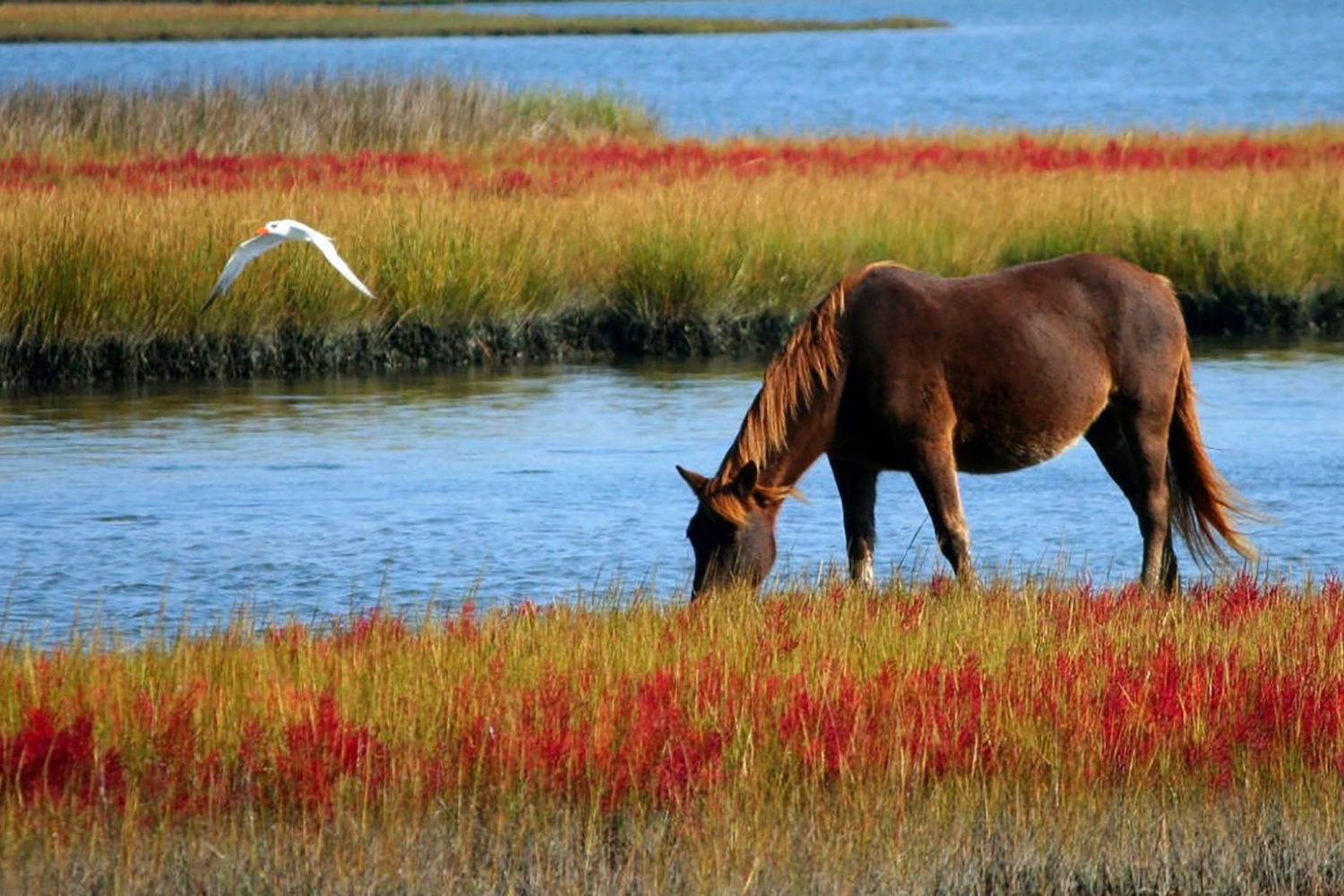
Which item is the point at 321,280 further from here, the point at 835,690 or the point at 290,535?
the point at 835,690

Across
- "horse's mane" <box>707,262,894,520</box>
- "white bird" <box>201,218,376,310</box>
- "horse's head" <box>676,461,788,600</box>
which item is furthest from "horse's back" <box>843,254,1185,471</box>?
"white bird" <box>201,218,376,310</box>

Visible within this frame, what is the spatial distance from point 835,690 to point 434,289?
32.8 feet

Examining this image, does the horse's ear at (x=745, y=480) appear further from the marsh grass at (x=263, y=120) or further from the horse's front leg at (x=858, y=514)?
the marsh grass at (x=263, y=120)

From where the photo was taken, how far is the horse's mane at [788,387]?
7.56 meters

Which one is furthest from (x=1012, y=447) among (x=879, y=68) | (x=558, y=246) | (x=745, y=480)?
(x=879, y=68)

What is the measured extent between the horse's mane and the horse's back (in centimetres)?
13

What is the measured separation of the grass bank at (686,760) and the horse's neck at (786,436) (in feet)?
1.98

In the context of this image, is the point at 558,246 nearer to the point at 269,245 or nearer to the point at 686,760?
the point at 269,245

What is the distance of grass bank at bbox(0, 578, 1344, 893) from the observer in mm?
5301

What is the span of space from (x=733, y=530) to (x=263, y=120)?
59.9ft

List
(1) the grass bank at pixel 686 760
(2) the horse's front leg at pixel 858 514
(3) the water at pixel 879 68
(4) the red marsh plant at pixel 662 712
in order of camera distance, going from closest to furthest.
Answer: (1) the grass bank at pixel 686 760, (4) the red marsh plant at pixel 662 712, (2) the horse's front leg at pixel 858 514, (3) the water at pixel 879 68

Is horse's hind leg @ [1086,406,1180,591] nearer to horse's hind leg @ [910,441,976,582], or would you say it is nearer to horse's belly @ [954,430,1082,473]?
horse's belly @ [954,430,1082,473]

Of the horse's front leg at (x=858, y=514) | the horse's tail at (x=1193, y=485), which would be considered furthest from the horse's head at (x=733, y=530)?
the horse's tail at (x=1193, y=485)

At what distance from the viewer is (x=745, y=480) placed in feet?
23.9
